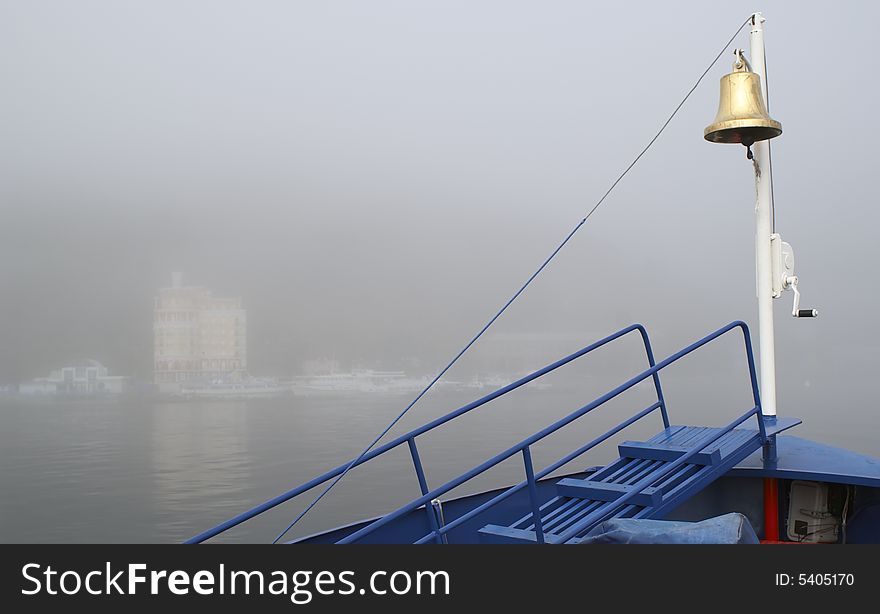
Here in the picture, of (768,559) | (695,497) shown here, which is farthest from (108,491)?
(768,559)

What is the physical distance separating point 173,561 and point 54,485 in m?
25.5

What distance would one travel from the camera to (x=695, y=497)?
5.15 metres

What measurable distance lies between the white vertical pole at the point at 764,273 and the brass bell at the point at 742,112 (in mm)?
296

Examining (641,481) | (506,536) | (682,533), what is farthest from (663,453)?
(682,533)

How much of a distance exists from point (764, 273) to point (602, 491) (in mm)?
1882

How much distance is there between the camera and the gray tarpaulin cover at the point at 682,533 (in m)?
3.15

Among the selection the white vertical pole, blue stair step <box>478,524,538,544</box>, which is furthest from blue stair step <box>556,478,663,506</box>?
the white vertical pole

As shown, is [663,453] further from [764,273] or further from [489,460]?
[489,460]

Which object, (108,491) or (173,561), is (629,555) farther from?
(108,491)

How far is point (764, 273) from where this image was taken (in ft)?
17.5

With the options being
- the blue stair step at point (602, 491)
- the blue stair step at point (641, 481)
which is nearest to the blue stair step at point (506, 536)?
the blue stair step at point (641, 481)

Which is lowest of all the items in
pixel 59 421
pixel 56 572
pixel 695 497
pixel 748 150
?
pixel 59 421

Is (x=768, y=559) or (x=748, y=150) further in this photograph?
(x=748, y=150)

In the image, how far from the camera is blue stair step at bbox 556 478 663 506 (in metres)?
4.42
